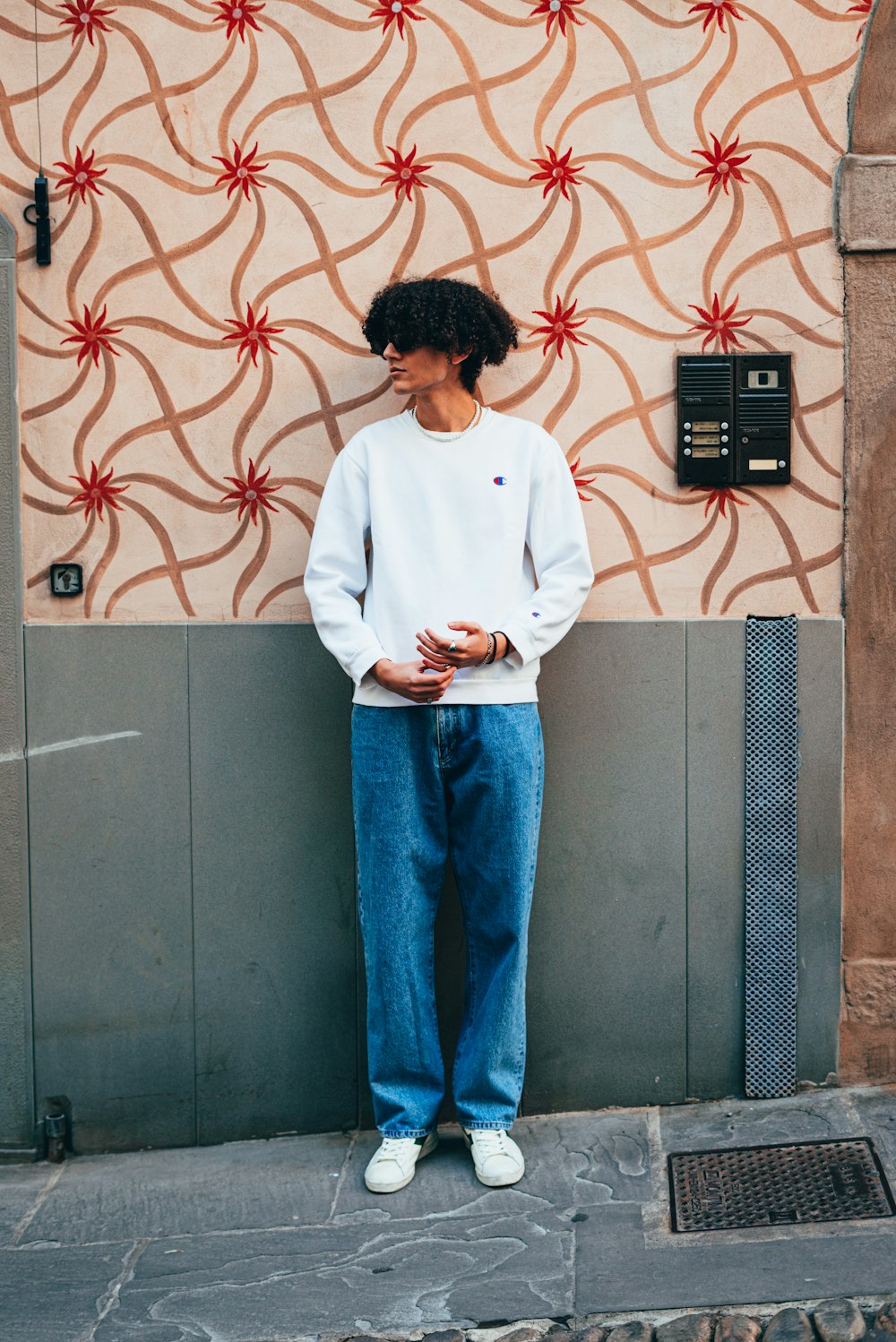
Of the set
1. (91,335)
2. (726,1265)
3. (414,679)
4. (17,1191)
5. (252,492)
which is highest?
(91,335)

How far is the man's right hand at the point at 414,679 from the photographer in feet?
10.1

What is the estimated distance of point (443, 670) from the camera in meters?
3.10

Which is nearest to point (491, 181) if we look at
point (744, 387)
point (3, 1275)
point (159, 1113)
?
point (744, 387)

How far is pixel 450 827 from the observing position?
337cm

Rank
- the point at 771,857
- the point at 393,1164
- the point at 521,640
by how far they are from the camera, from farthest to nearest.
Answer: the point at 771,857
the point at 393,1164
the point at 521,640

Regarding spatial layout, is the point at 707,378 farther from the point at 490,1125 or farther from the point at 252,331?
the point at 490,1125

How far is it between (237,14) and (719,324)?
1.57 m

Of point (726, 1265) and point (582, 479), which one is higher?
point (582, 479)

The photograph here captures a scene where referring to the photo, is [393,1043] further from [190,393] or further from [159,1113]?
[190,393]

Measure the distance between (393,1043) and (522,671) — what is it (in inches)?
41.1

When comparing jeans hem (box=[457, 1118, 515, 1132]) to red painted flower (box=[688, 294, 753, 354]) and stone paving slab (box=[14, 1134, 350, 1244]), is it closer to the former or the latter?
stone paving slab (box=[14, 1134, 350, 1244])

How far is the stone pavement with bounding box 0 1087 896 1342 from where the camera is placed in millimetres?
2715

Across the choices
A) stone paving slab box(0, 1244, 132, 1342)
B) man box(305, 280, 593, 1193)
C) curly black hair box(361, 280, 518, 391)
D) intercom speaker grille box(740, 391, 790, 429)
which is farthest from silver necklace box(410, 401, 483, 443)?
stone paving slab box(0, 1244, 132, 1342)

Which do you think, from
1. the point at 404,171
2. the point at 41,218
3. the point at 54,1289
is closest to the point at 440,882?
the point at 54,1289
